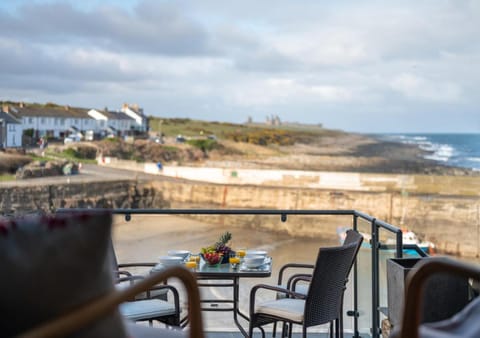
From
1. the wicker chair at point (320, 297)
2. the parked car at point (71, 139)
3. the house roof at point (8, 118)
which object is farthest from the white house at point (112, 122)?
the wicker chair at point (320, 297)

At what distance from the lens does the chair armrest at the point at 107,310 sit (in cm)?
123

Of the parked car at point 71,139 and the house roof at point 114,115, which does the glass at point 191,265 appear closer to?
the parked car at point 71,139

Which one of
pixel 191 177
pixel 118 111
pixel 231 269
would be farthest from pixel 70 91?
pixel 231 269

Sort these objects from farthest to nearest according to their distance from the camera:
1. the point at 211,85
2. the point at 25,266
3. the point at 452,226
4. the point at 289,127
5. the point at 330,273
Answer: the point at 289,127
the point at 211,85
the point at 452,226
the point at 330,273
the point at 25,266

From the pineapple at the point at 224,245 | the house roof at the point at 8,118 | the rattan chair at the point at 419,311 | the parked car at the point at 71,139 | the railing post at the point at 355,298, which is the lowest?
the railing post at the point at 355,298

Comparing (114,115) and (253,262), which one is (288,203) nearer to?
(114,115)

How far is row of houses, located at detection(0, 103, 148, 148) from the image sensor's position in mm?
55469

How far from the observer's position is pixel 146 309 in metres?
3.46

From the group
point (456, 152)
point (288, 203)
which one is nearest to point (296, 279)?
point (288, 203)

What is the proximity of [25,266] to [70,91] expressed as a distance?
6839 cm

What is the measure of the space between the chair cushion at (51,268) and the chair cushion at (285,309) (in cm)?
221

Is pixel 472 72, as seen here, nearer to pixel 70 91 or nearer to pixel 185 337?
pixel 70 91

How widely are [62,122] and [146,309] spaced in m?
62.5

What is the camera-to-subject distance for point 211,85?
6397 centimetres
